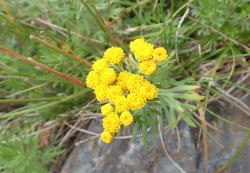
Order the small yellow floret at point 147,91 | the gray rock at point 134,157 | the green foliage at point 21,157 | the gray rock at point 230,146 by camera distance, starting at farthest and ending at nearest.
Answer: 1. the green foliage at point 21,157
2. the gray rock at point 134,157
3. the gray rock at point 230,146
4. the small yellow floret at point 147,91

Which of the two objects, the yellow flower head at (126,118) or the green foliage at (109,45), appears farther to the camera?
the green foliage at (109,45)

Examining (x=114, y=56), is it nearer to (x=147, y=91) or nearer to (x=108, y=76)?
(x=108, y=76)

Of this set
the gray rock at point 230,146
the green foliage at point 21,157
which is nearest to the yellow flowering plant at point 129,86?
the gray rock at point 230,146

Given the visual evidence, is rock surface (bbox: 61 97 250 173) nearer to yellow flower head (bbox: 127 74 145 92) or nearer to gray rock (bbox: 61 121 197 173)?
gray rock (bbox: 61 121 197 173)

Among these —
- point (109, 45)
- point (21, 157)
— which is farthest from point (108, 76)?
point (21, 157)

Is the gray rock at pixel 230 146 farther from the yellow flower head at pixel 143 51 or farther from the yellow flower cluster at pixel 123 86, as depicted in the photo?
the yellow flower head at pixel 143 51

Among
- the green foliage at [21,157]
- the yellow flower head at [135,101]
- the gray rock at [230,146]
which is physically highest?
the yellow flower head at [135,101]

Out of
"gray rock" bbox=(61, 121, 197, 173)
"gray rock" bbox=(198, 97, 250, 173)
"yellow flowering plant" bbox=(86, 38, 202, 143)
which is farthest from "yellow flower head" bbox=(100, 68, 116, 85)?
"gray rock" bbox=(198, 97, 250, 173)

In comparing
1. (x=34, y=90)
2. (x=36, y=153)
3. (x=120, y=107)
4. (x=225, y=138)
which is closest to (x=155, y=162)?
(x=225, y=138)
